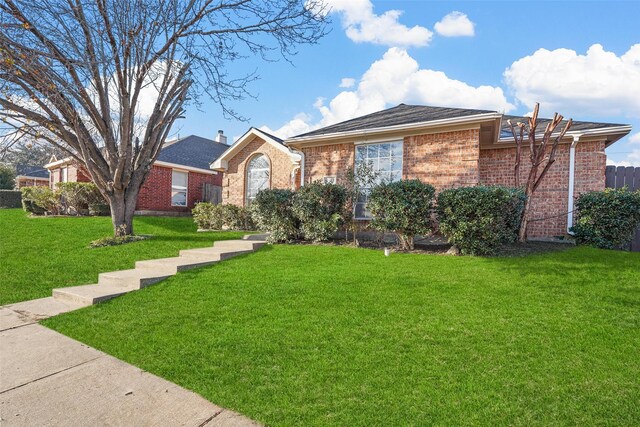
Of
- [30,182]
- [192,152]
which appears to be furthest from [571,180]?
[30,182]

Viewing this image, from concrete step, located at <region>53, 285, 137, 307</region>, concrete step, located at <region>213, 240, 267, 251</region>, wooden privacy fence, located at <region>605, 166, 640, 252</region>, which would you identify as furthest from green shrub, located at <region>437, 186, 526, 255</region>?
concrete step, located at <region>53, 285, 137, 307</region>

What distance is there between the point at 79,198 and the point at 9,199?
569 inches

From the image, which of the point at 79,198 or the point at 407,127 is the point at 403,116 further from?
the point at 79,198

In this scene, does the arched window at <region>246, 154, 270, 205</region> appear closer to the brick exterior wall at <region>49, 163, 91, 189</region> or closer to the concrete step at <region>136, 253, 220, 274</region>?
the concrete step at <region>136, 253, 220, 274</region>

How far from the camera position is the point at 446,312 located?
4.21m

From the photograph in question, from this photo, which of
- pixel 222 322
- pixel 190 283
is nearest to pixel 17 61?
pixel 190 283

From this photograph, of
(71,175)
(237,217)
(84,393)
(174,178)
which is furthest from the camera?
(71,175)

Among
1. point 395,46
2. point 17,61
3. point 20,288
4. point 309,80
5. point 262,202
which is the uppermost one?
point 395,46

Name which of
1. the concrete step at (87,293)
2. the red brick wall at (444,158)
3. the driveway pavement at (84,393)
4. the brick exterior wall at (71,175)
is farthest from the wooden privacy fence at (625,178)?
the brick exterior wall at (71,175)

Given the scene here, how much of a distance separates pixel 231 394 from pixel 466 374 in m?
1.96

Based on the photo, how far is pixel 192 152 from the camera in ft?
74.5

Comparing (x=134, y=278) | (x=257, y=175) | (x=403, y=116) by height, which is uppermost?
(x=403, y=116)

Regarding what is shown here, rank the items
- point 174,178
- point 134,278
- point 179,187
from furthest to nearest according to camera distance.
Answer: point 179,187 → point 174,178 → point 134,278

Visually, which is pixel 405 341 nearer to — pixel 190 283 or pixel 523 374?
pixel 523 374
